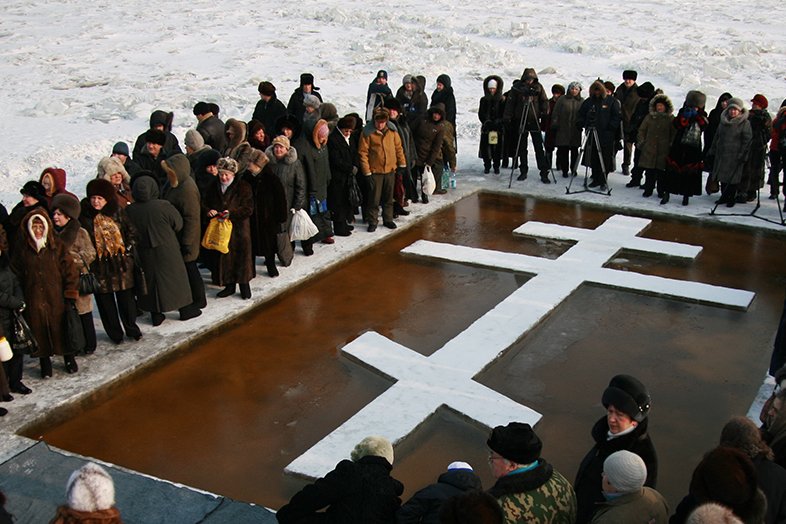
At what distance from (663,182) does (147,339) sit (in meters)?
7.12

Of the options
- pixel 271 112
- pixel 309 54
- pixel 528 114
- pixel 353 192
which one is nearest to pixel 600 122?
pixel 528 114

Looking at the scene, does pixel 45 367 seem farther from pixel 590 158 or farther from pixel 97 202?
pixel 590 158

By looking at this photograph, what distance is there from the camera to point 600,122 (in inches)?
467

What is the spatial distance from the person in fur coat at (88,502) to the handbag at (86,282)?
3603 millimetres

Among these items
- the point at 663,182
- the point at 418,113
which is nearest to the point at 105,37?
the point at 418,113

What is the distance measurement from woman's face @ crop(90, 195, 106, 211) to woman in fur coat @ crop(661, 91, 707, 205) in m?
7.11

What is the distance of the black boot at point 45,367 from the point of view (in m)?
7.02

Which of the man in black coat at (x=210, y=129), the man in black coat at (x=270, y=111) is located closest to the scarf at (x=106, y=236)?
the man in black coat at (x=210, y=129)

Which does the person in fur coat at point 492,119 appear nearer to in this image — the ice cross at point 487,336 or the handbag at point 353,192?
the ice cross at point 487,336

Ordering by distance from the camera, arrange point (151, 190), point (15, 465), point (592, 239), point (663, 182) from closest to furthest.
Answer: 1. point (15, 465)
2. point (151, 190)
3. point (592, 239)
4. point (663, 182)

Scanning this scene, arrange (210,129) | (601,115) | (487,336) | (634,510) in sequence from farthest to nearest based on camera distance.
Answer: (601,115)
(210,129)
(487,336)
(634,510)

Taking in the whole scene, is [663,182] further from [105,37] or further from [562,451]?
[105,37]

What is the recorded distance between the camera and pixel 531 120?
1241 cm

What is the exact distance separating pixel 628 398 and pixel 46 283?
4.48 m
